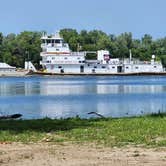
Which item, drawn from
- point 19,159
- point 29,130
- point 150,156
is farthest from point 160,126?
point 19,159

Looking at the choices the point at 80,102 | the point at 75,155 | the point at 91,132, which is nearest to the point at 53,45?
the point at 80,102

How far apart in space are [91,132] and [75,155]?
3.30 m

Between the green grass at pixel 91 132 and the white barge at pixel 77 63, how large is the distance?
393 ft

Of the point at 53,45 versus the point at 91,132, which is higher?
the point at 53,45

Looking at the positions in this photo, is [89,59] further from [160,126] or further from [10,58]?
[160,126]

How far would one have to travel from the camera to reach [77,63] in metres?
142

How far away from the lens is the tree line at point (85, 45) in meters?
155

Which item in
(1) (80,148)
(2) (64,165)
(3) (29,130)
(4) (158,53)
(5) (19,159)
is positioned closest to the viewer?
(2) (64,165)

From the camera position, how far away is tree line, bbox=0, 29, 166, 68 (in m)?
155

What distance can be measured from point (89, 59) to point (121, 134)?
144 m

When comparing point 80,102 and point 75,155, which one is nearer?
point 75,155

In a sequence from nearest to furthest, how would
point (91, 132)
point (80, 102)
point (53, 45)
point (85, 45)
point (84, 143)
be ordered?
point (84, 143), point (91, 132), point (80, 102), point (53, 45), point (85, 45)

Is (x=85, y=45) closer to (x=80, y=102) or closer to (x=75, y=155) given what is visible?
(x=80, y=102)

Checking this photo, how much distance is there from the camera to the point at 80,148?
38.9 feet
